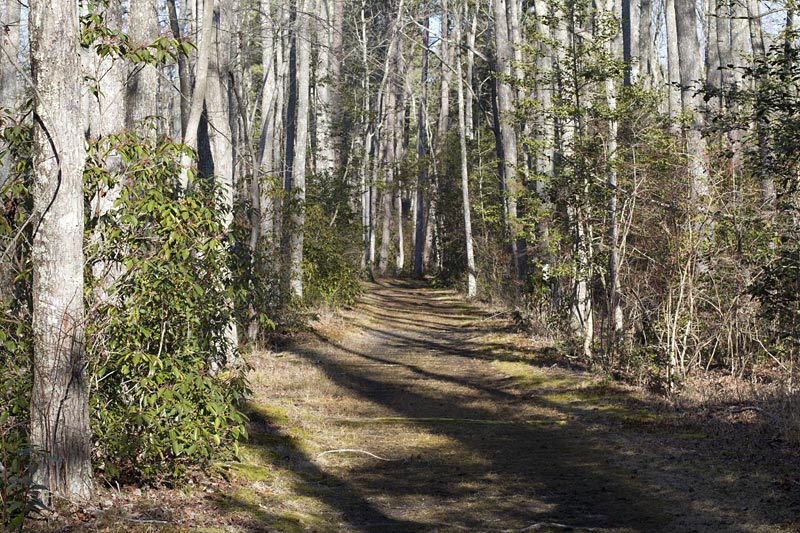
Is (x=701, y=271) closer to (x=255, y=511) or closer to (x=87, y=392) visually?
(x=255, y=511)

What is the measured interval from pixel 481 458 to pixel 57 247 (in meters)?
5.58

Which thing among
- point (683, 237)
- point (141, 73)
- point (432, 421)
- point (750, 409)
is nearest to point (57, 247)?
point (141, 73)

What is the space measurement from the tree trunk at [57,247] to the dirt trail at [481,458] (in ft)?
4.72

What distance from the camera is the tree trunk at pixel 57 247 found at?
5.97 meters

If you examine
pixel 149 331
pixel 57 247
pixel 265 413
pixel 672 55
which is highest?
pixel 672 55

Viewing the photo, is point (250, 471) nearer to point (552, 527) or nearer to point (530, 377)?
point (552, 527)

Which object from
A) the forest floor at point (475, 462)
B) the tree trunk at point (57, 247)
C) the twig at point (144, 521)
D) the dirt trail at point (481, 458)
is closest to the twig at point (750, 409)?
the forest floor at point (475, 462)

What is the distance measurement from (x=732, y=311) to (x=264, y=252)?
9.48 meters

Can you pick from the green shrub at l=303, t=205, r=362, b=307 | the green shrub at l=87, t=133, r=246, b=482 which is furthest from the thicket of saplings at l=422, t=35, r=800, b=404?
the green shrub at l=303, t=205, r=362, b=307

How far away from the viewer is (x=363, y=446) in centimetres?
1042

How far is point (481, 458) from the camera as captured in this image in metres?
9.79

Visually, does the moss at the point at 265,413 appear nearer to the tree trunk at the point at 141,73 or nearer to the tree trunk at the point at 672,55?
the tree trunk at the point at 141,73

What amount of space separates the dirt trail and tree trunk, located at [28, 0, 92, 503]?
1439 millimetres

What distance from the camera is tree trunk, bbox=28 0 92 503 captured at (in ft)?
19.6
